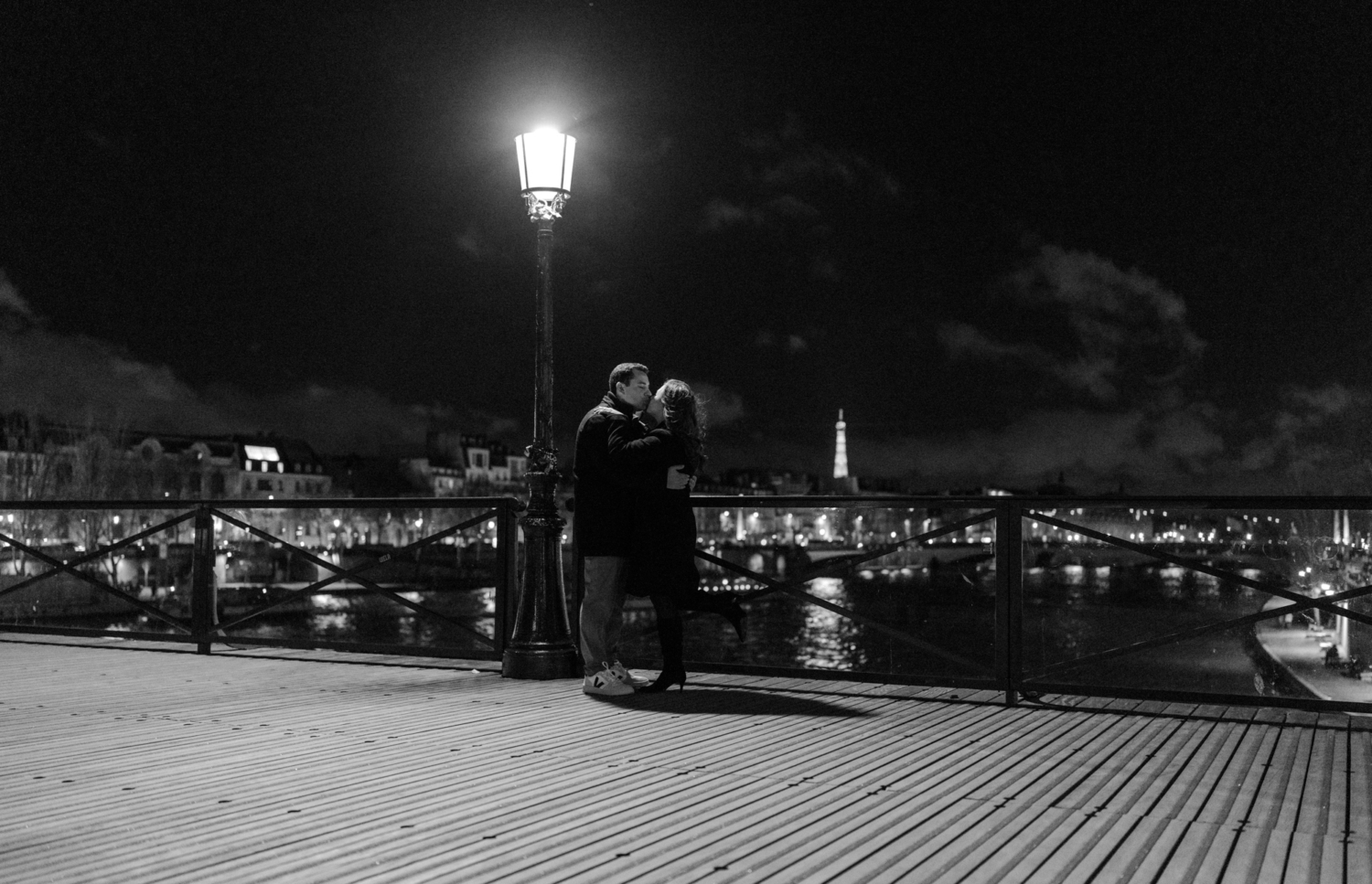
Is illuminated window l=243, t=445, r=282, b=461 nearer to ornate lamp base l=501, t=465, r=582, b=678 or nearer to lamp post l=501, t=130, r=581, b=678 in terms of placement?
lamp post l=501, t=130, r=581, b=678

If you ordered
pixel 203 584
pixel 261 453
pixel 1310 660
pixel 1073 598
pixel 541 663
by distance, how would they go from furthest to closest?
1. pixel 261 453
2. pixel 1073 598
3. pixel 1310 660
4. pixel 203 584
5. pixel 541 663

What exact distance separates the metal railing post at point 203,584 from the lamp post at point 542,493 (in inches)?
127

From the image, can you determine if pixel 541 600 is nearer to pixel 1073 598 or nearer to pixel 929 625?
pixel 929 625

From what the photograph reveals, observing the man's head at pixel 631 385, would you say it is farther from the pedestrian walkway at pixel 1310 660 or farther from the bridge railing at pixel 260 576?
the pedestrian walkway at pixel 1310 660

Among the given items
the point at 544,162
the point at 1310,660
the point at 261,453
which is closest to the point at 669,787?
the point at 544,162

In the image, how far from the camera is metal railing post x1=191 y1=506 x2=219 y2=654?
10539mm

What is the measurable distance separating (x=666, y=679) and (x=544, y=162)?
401 cm

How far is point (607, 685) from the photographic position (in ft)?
25.2

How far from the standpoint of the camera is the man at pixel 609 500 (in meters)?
7.70

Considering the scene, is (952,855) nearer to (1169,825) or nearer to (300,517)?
(1169,825)

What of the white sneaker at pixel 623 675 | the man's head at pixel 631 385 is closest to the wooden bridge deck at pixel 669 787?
the white sneaker at pixel 623 675

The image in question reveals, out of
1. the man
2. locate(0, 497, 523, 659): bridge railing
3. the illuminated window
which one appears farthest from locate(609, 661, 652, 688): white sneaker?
the illuminated window

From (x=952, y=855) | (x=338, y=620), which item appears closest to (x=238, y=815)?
(x=952, y=855)

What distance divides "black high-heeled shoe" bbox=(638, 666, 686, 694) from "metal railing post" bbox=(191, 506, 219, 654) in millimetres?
4767
